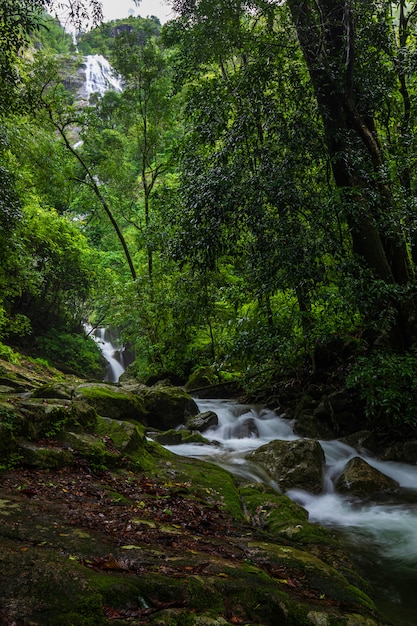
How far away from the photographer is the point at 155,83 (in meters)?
16.5

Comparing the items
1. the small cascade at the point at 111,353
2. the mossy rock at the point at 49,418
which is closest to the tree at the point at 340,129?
the mossy rock at the point at 49,418

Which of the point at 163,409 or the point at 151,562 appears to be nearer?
the point at 151,562

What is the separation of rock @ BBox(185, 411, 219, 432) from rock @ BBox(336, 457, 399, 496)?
13.7ft

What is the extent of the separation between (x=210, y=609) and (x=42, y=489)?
92.8 inches

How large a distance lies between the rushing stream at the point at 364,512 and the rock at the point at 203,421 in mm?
155

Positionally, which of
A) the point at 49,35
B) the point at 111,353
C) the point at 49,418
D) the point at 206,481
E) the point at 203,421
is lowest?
the point at 203,421

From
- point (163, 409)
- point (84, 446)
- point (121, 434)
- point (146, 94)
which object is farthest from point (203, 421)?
point (146, 94)

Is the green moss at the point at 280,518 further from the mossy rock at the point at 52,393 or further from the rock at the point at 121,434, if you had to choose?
the mossy rock at the point at 52,393

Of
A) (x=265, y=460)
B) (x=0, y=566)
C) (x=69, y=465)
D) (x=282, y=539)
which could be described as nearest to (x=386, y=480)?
(x=265, y=460)

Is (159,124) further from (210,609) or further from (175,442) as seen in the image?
(210,609)

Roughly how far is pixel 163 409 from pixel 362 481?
18.9 feet

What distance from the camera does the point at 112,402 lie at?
8875mm

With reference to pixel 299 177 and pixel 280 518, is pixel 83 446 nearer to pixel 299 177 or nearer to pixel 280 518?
pixel 280 518

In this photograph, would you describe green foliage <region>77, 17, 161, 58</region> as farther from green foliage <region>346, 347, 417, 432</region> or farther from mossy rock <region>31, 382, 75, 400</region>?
green foliage <region>346, 347, 417, 432</region>
